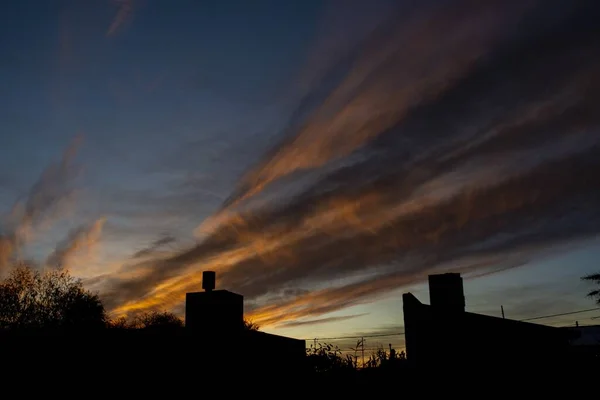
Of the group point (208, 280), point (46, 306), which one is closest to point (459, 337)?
point (208, 280)

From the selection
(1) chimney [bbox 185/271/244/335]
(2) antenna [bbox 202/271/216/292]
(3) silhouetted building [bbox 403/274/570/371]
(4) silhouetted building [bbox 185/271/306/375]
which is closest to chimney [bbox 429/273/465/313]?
(3) silhouetted building [bbox 403/274/570/371]

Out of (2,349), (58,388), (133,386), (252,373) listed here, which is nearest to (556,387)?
(252,373)

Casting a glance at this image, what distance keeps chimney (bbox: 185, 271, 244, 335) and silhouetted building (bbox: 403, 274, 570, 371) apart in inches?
273

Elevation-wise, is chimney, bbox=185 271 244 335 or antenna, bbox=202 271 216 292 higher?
antenna, bbox=202 271 216 292

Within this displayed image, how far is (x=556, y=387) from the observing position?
17641 mm

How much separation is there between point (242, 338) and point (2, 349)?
9.03 metres

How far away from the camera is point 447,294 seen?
856 inches

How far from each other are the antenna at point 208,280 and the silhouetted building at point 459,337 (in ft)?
26.5

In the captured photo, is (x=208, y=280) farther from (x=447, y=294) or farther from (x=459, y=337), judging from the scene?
(x=459, y=337)

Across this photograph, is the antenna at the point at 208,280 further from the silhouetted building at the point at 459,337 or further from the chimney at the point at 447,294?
the chimney at the point at 447,294

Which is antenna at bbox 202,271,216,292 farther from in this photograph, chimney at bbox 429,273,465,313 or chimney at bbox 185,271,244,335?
chimney at bbox 429,273,465,313

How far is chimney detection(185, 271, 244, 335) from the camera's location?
22281 millimetres

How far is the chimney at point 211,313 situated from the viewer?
Result: 73.1 feet

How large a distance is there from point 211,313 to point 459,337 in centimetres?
915
